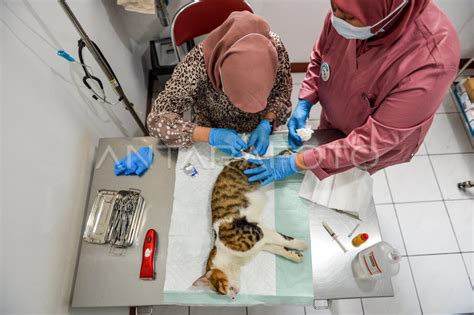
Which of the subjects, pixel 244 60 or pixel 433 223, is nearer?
pixel 244 60

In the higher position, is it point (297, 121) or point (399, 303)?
point (297, 121)

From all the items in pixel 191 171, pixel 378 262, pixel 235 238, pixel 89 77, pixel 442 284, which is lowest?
pixel 442 284

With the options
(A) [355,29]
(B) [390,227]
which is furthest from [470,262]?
(A) [355,29]

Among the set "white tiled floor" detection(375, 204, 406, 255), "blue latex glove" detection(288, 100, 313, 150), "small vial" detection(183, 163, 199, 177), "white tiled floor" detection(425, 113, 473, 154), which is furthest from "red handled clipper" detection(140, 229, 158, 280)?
"white tiled floor" detection(425, 113, 473, 154)

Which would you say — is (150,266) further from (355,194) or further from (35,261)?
(355,194)

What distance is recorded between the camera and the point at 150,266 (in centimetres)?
118

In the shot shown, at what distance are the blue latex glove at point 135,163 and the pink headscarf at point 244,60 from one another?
563mm

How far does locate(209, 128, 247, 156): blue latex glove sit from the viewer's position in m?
1.39

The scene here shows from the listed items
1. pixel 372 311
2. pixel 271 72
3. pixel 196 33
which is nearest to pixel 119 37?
pixel 196 33

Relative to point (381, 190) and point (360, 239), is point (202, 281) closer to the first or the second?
point (360, 239)

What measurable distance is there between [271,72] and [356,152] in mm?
470

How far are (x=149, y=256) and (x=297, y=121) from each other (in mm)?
969

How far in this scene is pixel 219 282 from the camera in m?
1.12

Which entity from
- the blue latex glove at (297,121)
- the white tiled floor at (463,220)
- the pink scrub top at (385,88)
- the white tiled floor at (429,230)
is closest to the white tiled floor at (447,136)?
the white tiled floor at (429,230)
